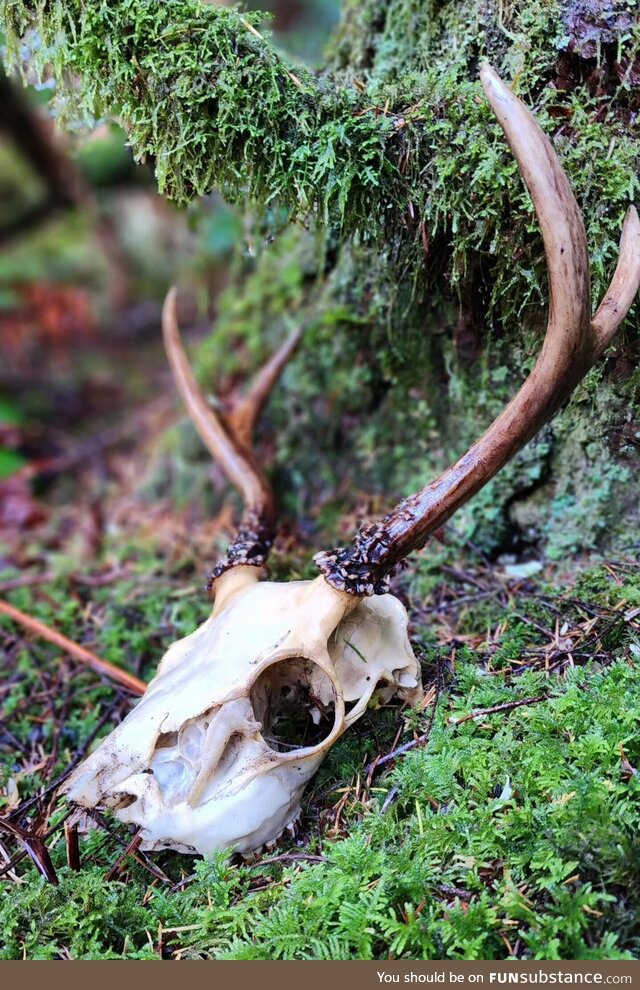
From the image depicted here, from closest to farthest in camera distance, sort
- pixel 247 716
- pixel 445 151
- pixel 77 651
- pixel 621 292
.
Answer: pixel 247 716 < pixel 621 292 < pixel 445 151 < pixel 77 651

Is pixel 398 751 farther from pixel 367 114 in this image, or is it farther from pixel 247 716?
pixel 367 114

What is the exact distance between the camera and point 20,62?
7.71 feet

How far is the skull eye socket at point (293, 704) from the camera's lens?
2084mm

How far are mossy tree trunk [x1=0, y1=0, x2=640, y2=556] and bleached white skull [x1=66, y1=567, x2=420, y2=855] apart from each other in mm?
927

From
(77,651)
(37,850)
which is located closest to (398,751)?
(37,850)

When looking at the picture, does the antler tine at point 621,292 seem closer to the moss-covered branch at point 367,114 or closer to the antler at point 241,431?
the moss-covered branch at point 367,114

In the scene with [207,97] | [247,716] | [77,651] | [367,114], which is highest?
[207,97]

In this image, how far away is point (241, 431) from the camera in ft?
10.8

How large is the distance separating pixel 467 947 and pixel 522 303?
5.99 ft

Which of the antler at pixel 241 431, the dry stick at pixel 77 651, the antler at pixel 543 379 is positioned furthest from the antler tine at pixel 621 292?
the dry stick at pixel 77 651

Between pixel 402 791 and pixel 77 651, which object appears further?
pixel 77 651

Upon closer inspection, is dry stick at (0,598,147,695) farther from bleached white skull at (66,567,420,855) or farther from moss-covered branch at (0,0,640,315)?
moss-covered branch at (0,0,640,315)

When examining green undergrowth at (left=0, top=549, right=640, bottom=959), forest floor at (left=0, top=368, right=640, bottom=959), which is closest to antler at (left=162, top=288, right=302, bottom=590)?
forest floor at (left=0, top=368, right=640, bottom=959)

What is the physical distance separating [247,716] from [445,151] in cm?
177
